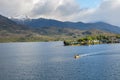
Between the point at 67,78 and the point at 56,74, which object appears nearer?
the point at 67,78

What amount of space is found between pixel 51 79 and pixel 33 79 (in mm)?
7236

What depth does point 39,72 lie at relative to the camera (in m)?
143

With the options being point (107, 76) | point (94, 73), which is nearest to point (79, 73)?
point (94, 73)

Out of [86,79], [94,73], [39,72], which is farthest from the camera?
[39,72]

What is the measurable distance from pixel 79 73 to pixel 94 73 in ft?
22.9

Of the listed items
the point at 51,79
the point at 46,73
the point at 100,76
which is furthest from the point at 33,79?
the point at 100,76

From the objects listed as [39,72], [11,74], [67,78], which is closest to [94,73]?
A: [67,78]

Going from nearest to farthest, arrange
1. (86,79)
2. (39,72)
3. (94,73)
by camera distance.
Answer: (86,79), (94,73), (39,72)

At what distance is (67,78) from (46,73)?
1864 centimetres

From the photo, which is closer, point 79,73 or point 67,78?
point 67,78

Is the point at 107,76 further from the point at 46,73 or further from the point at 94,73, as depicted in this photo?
the point at 46,73

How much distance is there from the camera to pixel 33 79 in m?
124

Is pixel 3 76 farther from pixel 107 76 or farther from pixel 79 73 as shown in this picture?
pixel 107 76

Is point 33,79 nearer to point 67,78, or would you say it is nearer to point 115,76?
point 67,78
